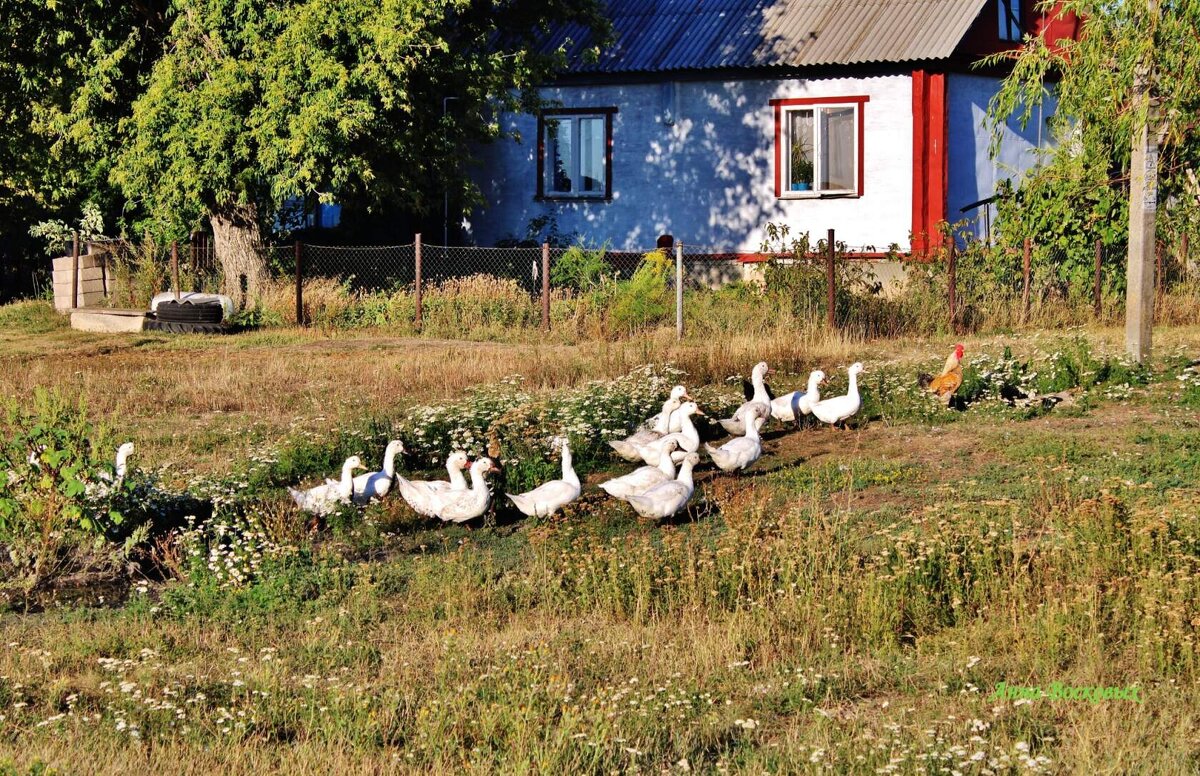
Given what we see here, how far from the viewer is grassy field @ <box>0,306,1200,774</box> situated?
20.5 feet

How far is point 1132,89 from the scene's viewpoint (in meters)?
15.5

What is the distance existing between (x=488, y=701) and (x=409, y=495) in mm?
3856

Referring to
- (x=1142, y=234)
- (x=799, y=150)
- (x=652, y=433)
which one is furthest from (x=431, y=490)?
(x=799, y=150)

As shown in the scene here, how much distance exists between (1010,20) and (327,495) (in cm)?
1862

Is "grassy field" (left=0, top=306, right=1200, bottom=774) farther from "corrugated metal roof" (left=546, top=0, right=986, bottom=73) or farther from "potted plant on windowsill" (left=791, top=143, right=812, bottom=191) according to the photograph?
"potted plant on windowsill" (left=791, top=143, right=812, bottom=191)

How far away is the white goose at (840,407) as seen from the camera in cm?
1352

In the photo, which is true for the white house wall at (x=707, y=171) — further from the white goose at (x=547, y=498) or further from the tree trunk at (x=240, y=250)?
the white goose at (x=547, y=498)

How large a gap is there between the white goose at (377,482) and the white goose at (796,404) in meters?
3.97

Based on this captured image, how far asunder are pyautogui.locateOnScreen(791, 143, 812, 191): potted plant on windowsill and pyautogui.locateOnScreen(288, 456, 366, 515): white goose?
15762mm

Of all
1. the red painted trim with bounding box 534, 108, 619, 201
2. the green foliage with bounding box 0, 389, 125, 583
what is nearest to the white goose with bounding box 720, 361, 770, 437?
the green foliage with bounding box 0, 389, 125, 583

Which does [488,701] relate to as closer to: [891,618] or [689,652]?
[689,652]

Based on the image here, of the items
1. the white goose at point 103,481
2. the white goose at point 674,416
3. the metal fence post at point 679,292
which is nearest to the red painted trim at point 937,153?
the metal fence post at point 679,292

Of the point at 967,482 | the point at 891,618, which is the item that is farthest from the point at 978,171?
the point at 891,618

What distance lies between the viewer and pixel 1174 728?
20.8 ft
